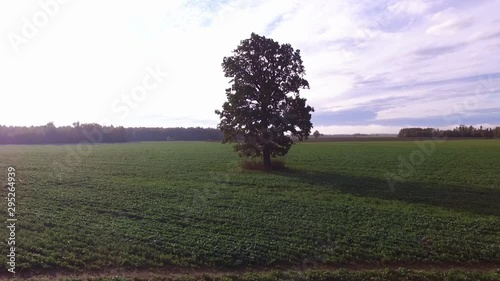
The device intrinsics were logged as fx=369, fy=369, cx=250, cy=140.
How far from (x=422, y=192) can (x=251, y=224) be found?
47.6 ft

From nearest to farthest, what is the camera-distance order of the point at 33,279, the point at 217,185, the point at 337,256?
the point at 33,279 → the point at 337,256 → the point at 217,185

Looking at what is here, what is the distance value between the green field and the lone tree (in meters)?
7.57

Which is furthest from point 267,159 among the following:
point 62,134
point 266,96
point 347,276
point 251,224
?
point 62,134

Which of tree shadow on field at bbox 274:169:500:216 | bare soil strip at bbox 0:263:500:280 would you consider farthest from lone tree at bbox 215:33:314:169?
bare soil strip at bbox 0:263:500:280

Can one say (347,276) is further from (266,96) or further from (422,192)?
(266,96)

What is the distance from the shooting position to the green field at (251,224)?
11.6 m

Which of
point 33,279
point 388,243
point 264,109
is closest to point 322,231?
point 388,243

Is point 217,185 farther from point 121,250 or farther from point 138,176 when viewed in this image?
point 121,250

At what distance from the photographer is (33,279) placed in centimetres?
969

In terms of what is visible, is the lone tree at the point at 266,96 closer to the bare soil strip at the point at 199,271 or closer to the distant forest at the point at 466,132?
the bare soil strip at the point at 199,271

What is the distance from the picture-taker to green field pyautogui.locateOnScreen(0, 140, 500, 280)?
11.6 m

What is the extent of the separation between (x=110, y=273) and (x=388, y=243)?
9.33m

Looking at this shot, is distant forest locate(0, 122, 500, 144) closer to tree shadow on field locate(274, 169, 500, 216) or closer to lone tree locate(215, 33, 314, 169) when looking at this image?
lone tree locate(215, 33, 314, 169)

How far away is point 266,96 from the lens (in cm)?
3528
